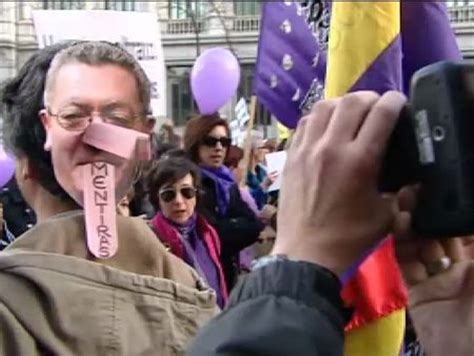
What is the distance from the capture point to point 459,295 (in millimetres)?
945

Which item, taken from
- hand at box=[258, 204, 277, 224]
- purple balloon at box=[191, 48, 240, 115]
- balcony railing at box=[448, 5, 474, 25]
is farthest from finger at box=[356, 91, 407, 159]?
balcony railing at box=[448, 5, 474, 25]

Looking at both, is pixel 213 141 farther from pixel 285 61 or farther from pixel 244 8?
pixel 244 8

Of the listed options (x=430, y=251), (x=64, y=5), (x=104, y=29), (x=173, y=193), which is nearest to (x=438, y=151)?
(x=430, y=251)

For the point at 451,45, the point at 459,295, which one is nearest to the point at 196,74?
the point at 451,45

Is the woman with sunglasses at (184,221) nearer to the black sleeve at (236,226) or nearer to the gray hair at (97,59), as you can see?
the black sleeve at (236,226)

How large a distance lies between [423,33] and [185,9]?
25.6 m

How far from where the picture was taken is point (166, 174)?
12.7 ft

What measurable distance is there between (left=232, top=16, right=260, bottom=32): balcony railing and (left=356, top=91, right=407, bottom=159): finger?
81.6 feet

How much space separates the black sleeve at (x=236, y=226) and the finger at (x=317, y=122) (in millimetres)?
3442

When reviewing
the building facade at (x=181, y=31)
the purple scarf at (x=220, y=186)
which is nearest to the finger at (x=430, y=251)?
the purple scarf at (x=220, y=186)

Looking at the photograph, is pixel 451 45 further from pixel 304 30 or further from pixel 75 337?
pixel 304 30

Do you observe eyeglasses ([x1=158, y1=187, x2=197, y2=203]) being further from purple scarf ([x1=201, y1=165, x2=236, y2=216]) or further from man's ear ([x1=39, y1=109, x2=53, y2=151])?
man's ear ([x1=39, y1=109, x2=53, y2=151])

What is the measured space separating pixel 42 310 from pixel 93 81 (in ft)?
1.11

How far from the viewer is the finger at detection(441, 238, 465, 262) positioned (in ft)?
2.95
